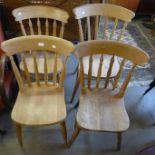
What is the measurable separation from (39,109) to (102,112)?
0.45 m

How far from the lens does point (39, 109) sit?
1476 mm

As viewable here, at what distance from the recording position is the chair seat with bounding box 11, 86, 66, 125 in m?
1.39

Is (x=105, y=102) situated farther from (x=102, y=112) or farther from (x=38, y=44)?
(x=38, y=44)

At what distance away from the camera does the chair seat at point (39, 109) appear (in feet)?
4.57

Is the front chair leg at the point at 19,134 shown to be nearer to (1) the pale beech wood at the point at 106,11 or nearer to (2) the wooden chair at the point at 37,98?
(2) the wooden chair at the point at 37,98

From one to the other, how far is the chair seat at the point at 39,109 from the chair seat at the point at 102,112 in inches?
6.0

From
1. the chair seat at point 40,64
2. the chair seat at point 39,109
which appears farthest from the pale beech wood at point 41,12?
the chair seat at point 39,109

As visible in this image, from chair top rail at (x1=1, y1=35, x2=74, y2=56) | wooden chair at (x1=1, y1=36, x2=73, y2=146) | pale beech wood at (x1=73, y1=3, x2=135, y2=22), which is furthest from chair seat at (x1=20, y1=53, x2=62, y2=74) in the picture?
pale beech wood at (x1=73, y1=3, x2=135, y2=22)

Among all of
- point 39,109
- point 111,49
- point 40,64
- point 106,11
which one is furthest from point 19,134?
point 106,11

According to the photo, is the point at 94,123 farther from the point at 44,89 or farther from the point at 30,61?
the point at 30,61

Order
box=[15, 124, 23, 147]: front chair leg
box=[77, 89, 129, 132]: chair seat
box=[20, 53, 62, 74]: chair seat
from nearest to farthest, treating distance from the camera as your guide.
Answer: box=[77, 89, 129, 132]: chair seat, box=[15, 124, 23, 147]: front chair leg, box=[20, 53, 62, 74]: chair seat

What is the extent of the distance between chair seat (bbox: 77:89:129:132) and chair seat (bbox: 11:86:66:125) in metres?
0.15

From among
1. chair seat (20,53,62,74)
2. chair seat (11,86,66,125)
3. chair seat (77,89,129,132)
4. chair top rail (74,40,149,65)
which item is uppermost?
chair top rail (74,40,149,65)

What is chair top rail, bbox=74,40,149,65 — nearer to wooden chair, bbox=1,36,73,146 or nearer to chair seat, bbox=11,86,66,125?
wooden chair, bbox=1,36,73,146
